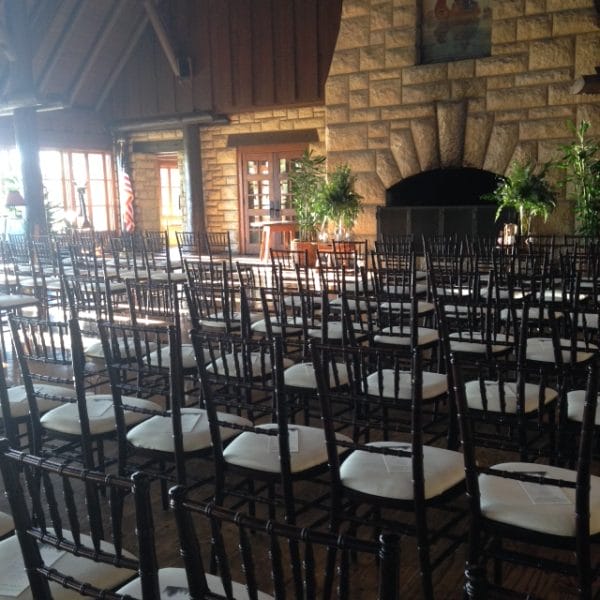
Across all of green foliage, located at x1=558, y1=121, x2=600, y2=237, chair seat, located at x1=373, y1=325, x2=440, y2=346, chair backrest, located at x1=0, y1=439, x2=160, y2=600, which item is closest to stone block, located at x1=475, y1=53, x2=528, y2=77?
green foliage, located at x1=558, y1=121, x2=600, y2=237

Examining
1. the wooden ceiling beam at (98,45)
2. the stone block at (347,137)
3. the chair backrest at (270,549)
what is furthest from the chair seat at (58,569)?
the wooden ceiling beam at (98,45)

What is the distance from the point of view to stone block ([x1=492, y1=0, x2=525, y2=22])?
29.9ft

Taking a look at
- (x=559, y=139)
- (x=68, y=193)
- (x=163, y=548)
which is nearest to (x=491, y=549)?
(x=163, y=548)

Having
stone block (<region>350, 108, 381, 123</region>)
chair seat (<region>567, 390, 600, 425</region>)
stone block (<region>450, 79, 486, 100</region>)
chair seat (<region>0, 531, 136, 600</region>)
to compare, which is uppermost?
stone block (<region>450, 79, 486, 100</region>)

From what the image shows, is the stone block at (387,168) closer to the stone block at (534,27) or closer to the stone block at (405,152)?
the stone block at (405,152)

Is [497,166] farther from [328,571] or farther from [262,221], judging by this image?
[328,571]

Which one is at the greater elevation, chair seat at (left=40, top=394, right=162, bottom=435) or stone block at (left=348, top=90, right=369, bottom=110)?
stone block at (left=348, top=90, right=369, bottom=110)

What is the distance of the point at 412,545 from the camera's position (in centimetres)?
276

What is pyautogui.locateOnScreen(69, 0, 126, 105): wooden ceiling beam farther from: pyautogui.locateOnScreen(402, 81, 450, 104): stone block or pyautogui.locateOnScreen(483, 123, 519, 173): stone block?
pyautogui.locateOnScreen(483, 123, 519, 173): stone block

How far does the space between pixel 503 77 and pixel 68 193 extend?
902 centimetres

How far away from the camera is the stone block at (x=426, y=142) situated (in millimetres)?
10047

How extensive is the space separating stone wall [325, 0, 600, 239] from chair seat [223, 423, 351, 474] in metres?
7.82

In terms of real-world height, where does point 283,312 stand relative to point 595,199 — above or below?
below

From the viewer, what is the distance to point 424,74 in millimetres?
9945
